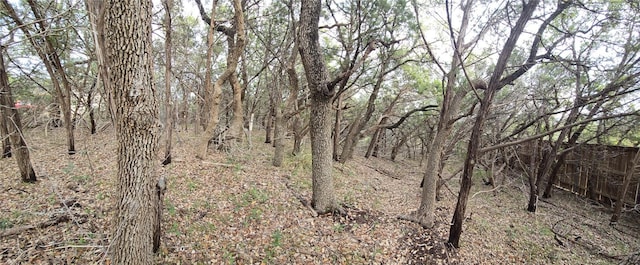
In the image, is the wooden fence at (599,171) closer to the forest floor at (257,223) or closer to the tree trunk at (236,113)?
the forest floor at (257,223)

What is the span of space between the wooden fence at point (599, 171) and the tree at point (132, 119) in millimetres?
8665

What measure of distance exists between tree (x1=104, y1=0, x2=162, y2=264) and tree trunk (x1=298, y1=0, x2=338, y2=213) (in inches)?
91.4

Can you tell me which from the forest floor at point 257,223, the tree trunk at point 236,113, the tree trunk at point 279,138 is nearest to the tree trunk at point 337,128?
the forest floor at point 257,223

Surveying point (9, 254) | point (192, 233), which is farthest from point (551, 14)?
point (9, 254)

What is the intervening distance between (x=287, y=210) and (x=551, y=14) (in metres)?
5.25

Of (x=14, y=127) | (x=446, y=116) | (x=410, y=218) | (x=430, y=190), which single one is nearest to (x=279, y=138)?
(x=410, y=218)

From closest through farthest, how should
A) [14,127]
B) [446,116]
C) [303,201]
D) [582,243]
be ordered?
[14,127] < [446,116] < [303,201] < [582,243]

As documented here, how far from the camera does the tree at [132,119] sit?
74.9 inches

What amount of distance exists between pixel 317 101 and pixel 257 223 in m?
2.17

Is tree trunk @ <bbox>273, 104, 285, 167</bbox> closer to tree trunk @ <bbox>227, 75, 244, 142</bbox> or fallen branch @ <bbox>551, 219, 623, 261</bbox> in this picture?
tree trunk @ <bbox>227, 75, 244, 142</bbox>

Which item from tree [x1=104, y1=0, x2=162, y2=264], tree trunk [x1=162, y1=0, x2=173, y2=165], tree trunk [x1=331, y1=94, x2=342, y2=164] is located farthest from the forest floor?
tree trunk [x1=331, y1=94, x2=342, y2=164]

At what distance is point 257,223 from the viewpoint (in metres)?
4.11

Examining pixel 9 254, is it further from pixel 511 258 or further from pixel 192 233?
pixel 511 258

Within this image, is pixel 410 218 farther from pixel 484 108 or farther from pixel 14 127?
pixel 14 127
